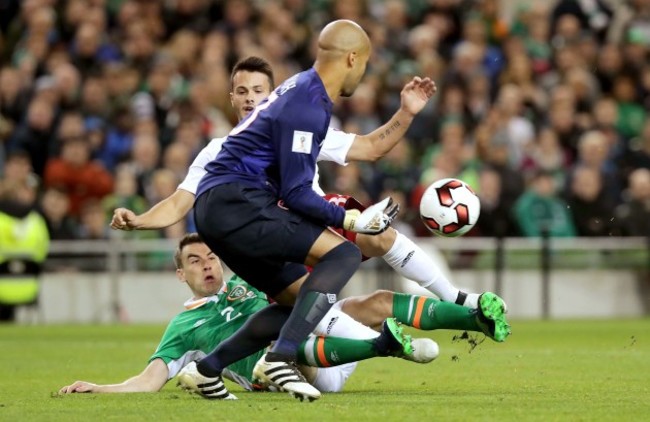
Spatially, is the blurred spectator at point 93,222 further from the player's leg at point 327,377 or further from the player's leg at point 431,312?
the player's leg at point 327,377

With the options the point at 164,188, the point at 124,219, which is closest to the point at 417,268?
the point at 124,219

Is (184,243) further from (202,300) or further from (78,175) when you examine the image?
(78,175)

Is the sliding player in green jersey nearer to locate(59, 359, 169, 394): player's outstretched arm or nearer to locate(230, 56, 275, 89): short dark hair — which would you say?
locate(59, 359, 169, 394): player's outstretched arm

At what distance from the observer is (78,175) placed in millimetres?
18219

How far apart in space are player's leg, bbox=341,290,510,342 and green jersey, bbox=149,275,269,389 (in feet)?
1.89

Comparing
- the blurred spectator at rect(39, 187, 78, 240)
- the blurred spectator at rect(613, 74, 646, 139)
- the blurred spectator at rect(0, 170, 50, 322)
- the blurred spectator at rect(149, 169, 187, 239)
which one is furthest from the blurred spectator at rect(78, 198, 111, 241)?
the blurred spectator at rect(613, 74, 646, 139)

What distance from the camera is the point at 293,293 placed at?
321 inches

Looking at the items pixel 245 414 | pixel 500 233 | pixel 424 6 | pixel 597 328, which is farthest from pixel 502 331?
pixel 424 6

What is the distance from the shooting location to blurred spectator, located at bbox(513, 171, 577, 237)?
59.7 feet

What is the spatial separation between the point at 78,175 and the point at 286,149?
1077 cm

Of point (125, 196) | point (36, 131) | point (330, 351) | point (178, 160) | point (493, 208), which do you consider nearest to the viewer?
point (330, 351)

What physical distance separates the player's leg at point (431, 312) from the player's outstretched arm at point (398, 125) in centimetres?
83

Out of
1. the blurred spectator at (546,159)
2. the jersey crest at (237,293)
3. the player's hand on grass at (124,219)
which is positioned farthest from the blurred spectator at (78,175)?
the player's hand on grass at (124,219)

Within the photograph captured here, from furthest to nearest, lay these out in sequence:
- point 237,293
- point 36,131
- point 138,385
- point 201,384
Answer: point 36,131 → point 237,293 → point 138,385 → point 201,384
